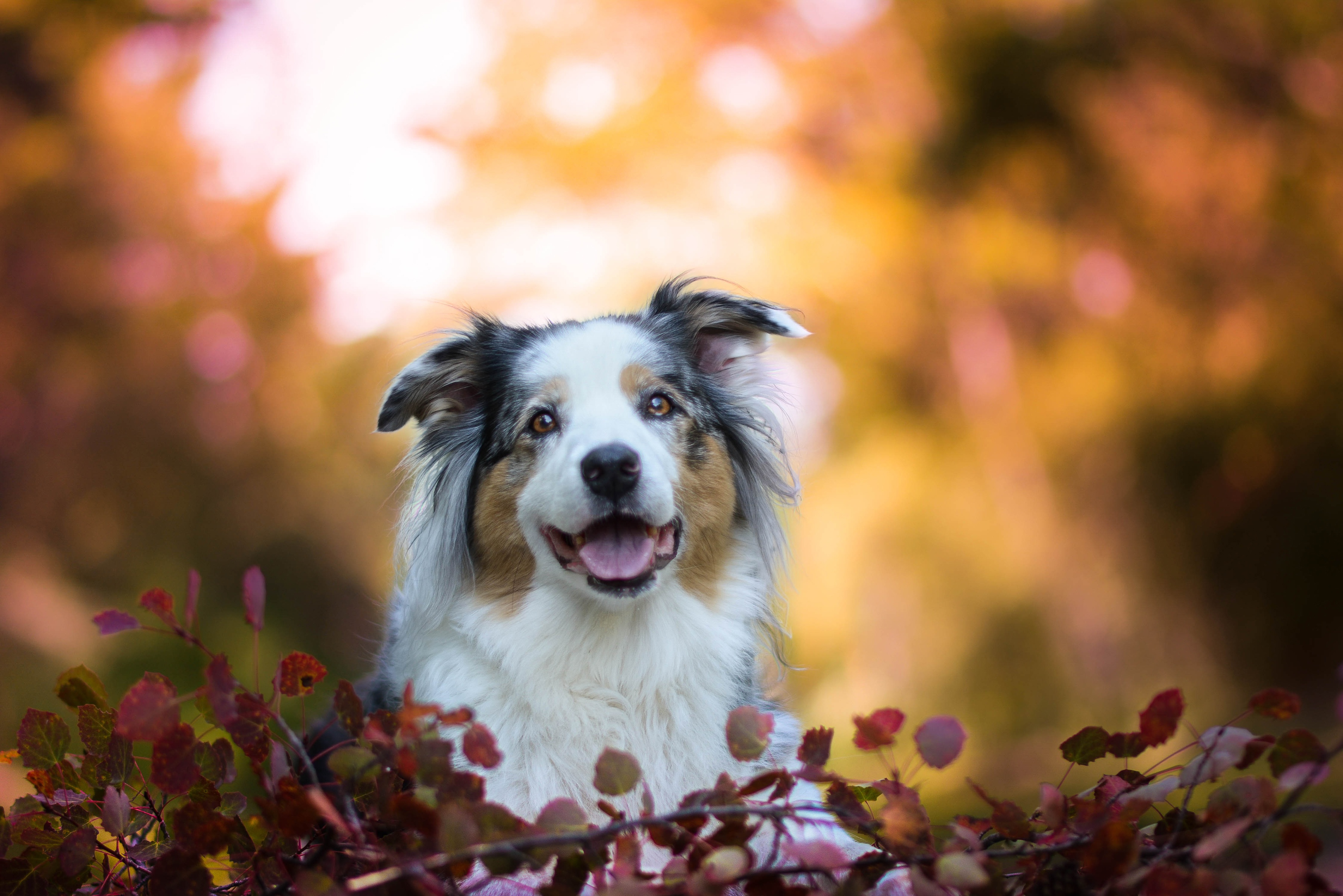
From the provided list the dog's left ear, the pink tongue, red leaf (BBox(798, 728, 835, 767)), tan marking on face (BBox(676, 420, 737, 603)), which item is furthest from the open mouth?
red leaf (BBox(798, 728, 835, 767))

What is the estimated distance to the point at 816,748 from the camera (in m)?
1.52

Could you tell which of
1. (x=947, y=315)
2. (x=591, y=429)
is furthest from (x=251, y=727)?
(x=947, y=315)

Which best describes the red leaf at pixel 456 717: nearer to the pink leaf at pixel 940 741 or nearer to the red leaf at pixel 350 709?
the red leaf at pixel 350 709

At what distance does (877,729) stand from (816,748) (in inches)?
4.0

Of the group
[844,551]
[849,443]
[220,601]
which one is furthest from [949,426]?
[220,601]

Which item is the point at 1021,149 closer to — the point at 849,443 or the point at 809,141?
the point at 809,141

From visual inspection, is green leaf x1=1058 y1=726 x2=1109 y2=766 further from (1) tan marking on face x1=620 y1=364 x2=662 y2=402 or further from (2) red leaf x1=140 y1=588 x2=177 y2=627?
(1) tan marking on face x1=620 y1=364 x2=662 y2=402

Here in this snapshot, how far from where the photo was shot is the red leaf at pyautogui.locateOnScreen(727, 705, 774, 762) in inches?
57.1

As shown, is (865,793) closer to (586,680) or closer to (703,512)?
(586,680)

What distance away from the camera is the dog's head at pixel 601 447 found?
102 inches

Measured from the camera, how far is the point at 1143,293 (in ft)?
27.4

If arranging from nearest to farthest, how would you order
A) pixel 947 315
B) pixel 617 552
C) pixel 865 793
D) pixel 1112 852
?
pixel 1112 852
pixel 865 793
pixel 617 552
pixel 947 315

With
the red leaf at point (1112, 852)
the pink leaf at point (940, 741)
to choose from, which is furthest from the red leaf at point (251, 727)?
the red leaf at point (1112, 852)

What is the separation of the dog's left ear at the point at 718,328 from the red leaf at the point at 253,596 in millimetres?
1933
